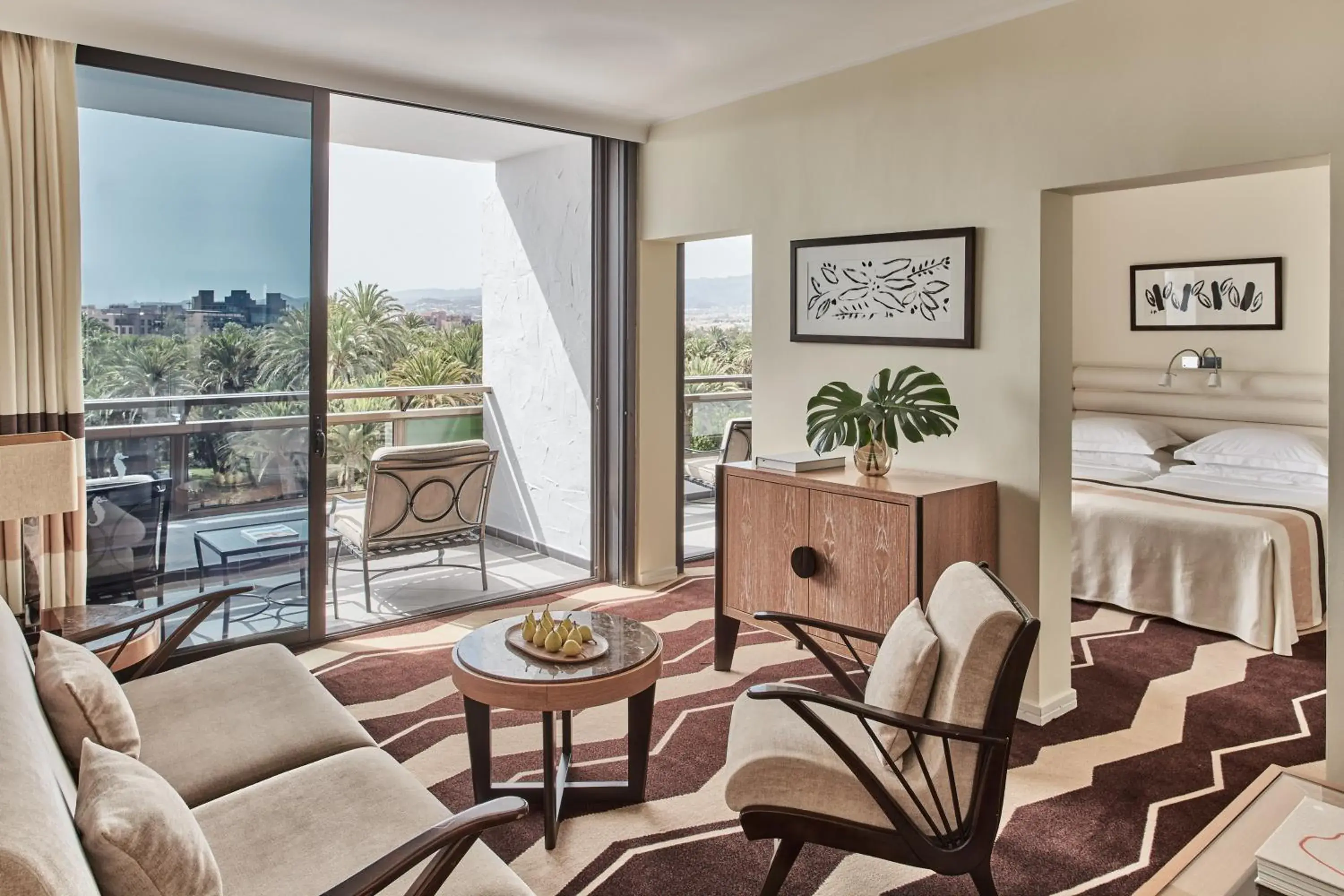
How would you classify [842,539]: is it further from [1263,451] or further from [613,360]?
[1263,451]

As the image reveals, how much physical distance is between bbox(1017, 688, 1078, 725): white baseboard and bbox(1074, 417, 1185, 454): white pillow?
2597 mm

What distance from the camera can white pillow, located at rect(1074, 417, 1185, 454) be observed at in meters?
5.43

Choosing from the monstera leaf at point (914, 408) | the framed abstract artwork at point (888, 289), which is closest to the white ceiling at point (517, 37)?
the framed abstract artwork at point (888, 289)

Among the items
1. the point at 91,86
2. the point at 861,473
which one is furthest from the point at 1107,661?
the point at 91,86

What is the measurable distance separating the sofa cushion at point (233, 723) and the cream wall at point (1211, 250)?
4.44 m

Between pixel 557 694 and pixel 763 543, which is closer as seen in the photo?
pixel 557 694

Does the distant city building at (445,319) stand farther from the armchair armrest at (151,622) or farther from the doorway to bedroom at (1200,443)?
the armchair armrest at (151,622)

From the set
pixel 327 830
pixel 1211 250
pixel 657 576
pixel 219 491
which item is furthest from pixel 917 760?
pixel 1211 250

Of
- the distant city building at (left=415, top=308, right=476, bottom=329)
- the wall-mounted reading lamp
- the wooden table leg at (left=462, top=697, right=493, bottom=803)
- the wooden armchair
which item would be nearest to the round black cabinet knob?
the wooden armchair

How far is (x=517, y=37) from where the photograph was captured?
3.52 metres

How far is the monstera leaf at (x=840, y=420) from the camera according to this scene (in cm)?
345

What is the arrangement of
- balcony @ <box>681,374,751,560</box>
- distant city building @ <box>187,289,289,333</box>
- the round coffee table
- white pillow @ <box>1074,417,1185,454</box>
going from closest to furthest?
the round coffee table, distant city building @ <box>187,289,289,333</box>, white pillow @ <box>1074,417,1185,454</box>, balcony @ <box>681,374,751,560</box>

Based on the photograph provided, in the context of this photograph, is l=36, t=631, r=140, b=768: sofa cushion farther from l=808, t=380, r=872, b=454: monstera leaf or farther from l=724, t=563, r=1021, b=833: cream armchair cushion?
l=808, t=380, r=872, b=454: monstera leaf

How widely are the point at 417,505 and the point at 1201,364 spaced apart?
15.3 feet
